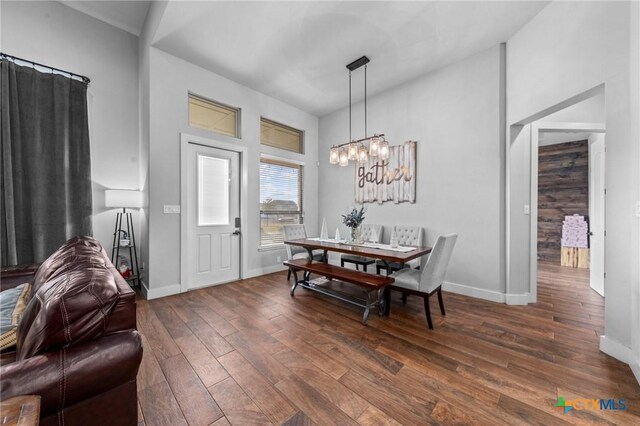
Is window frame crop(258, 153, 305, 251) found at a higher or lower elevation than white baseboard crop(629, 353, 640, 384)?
higher

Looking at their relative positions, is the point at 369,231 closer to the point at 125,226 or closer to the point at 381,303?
the point at 381,303

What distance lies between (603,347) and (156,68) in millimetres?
5687

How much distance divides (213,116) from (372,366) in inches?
159

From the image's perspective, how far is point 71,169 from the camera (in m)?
3.08

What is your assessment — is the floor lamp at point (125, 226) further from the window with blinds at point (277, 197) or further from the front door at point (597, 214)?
the front door at point (597, 214)

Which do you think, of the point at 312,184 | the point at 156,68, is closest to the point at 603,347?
the point at 312,184

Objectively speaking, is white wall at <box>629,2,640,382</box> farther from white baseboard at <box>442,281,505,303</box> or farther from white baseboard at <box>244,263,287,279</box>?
white baseboard at <box>244,263,287,279</box>

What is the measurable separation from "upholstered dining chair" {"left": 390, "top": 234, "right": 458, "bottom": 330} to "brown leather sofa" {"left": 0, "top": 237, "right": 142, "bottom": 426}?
2357 millimetres

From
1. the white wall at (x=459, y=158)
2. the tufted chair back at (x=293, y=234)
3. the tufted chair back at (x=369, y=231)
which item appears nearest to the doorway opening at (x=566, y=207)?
the white wall at (x=459, y=158)

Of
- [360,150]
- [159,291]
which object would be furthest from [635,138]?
[159,291]

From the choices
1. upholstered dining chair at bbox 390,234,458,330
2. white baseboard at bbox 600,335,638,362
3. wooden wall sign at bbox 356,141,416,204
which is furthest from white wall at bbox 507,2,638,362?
wooden wall sign at bbox 356,141,416,204

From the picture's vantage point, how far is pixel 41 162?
9.41ft

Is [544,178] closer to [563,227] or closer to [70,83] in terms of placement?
[563,227]

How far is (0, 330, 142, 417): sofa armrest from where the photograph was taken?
2.59 ft
